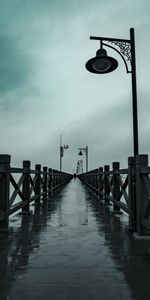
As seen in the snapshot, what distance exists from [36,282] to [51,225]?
11.0 feet

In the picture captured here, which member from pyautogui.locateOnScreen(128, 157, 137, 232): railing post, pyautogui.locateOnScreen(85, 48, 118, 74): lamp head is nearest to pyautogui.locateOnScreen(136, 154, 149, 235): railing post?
pyautogui.locateOnScreen(128, 157, 137, 232): railing post

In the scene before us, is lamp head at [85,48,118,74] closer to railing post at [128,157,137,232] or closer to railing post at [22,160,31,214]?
railing post at [128,157,137,232]

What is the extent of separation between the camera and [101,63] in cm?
660

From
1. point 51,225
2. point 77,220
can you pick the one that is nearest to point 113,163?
point 77,220

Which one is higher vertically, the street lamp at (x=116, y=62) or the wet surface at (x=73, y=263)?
the street lamp at (x=116, y=62)

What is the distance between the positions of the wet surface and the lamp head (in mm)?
3713

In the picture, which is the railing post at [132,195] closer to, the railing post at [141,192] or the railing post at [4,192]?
the railing post at [141,192]

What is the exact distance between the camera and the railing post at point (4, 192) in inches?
226

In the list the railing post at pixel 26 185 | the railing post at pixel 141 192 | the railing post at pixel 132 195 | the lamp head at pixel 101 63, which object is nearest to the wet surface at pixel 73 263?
the railing post at pixel 132 195

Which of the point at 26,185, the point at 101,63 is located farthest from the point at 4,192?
the point at 101,63

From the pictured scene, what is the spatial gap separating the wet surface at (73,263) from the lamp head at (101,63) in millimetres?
3713

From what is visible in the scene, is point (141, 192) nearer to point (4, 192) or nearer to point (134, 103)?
point (134, 103)

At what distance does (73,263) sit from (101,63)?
15.2ft

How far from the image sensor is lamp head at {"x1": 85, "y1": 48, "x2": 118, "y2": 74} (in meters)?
6.42
